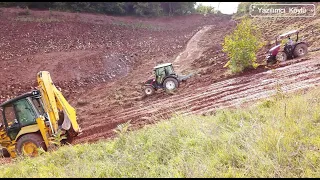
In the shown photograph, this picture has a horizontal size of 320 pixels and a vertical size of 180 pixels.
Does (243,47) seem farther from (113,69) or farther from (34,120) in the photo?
(113,69)

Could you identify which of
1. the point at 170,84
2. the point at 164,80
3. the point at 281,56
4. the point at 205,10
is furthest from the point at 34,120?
the point at 205,10

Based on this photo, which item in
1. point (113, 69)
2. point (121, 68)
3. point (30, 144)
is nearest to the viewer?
point (30, 144)

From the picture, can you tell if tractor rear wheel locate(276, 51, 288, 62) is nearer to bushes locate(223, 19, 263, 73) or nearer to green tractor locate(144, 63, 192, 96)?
bushes locate(223, 19, 263, 73)

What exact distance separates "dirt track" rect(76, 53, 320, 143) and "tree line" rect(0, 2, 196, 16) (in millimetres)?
20802

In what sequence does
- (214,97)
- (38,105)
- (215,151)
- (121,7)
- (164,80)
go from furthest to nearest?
(121,7) < (164,80) < (214,97) < (38,105) < (215,151)

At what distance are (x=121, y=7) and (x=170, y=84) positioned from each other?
1013 inches

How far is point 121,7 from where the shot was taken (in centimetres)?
3559

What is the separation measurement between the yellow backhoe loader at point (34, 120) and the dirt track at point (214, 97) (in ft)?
4.41

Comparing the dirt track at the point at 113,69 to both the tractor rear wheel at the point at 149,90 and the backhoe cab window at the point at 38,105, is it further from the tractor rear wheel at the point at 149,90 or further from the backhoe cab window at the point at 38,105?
the backhoe cab window at the point at 38,105

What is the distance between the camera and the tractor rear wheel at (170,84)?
1262 centimetres

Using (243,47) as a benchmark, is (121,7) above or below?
above

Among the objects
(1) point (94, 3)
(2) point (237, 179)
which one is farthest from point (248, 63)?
(1) point (94, 3)

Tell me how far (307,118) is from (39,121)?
647 centimetres

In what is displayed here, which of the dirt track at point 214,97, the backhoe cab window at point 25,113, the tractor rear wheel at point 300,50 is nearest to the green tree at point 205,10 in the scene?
the tractor rear wheel at point 300,50
